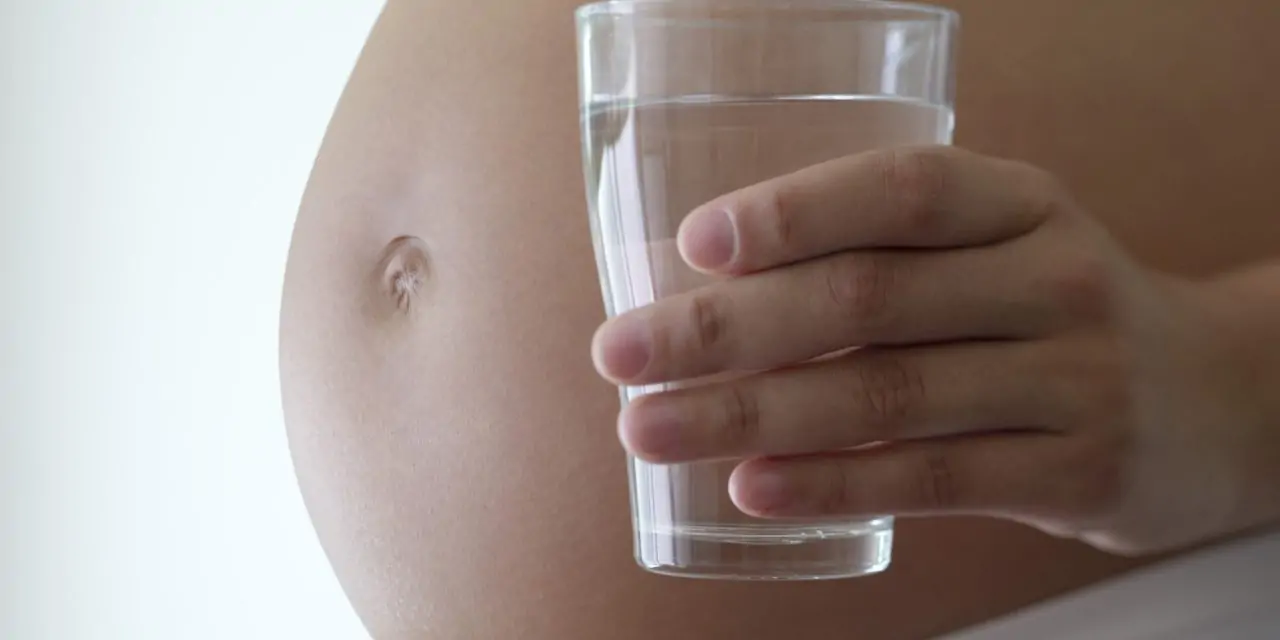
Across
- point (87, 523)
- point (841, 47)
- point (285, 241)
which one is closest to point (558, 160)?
point (841, 47)

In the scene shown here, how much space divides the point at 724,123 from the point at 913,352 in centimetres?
11

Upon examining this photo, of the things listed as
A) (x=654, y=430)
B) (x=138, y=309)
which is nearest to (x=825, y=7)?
(x=654, y=430)

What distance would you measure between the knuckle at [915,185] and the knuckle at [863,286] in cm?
2

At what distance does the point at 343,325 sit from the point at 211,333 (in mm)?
696

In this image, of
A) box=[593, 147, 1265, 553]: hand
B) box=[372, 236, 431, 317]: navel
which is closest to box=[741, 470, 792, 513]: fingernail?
box=[593, 147, 1265, 553]: hand

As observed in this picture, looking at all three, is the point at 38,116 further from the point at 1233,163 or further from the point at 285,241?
the point at 1233,163

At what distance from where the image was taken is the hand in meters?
0.42

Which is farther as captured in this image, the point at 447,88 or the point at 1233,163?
the point at 447,88

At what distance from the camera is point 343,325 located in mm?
798

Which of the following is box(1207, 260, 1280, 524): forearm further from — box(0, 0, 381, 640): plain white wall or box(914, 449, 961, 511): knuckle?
box(0, 0, 381, 640): plain white wall

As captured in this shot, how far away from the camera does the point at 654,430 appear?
42 cm

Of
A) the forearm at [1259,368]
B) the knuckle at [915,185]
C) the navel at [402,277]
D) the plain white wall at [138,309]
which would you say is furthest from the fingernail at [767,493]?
the plain white wall at [138,309]

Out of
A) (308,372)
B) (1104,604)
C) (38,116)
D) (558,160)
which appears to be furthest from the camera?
(38,116)

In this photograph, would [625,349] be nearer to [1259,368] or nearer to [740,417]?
[740,417]
